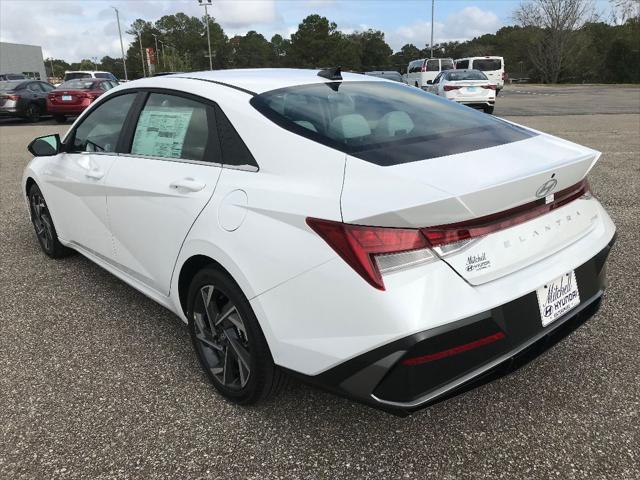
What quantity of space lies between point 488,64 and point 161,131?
25.4 meters

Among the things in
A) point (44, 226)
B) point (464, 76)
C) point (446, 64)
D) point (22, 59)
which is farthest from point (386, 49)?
point (44, 226)

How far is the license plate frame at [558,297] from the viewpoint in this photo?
205 cm

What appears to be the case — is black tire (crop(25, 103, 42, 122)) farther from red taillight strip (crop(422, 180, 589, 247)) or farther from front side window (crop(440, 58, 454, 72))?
red taillight strip (crop(422, 180, 589, 247))

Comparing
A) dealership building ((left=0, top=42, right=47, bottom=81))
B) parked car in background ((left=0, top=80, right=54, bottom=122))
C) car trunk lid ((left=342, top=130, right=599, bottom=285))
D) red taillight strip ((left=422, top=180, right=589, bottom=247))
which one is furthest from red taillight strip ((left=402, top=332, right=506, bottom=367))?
dealership building ((left=0, top=42, right=47, bottom=81))

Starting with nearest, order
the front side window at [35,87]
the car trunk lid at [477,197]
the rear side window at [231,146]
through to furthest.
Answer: the car trunk lid at [477,197]
the rear side window at [231,146]
the front side window at [35,87]

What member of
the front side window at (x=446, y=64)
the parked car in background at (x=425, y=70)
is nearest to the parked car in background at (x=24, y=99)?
the parked car in background at (x=425, y=70)

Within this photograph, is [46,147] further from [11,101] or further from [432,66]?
[432,66]

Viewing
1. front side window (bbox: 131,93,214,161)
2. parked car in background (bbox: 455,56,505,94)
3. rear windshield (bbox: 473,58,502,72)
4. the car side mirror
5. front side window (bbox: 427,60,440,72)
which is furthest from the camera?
front side window (bbox: 427,60,440,72)

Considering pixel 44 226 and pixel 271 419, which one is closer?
pixel 271 419

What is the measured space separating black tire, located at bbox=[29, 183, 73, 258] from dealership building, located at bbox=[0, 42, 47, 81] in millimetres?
60686

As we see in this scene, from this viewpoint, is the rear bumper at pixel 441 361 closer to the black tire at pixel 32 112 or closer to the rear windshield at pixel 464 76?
the rear windshield at pixel 464 76

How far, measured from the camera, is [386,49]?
98.7 metres

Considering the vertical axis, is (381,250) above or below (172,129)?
below

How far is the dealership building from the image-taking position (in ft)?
187
